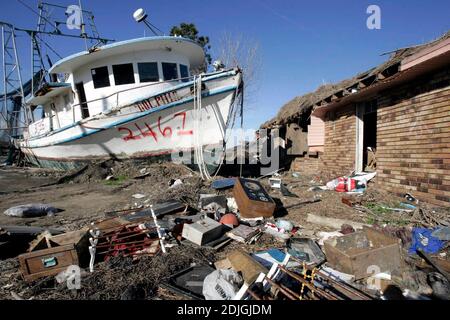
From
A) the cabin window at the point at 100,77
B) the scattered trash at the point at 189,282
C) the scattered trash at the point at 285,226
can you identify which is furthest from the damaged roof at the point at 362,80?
the cabin window at the point at 100,77

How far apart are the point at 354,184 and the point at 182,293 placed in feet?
18.9

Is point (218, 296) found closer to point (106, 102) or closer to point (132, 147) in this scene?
point (132, 147)

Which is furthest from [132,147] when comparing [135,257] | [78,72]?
[135,257]

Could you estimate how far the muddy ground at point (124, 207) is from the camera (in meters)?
2.53

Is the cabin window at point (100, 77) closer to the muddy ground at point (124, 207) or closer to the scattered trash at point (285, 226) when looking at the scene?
the muddy ground at point (124, 207)

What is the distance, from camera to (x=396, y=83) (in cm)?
555

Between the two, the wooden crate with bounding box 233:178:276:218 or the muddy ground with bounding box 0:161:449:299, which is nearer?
the muddy ground with bounding box 0:161:449:299

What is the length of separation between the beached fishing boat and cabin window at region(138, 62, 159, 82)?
0.03 metres

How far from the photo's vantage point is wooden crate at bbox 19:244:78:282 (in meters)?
2.75

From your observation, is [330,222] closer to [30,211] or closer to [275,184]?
[275,184]

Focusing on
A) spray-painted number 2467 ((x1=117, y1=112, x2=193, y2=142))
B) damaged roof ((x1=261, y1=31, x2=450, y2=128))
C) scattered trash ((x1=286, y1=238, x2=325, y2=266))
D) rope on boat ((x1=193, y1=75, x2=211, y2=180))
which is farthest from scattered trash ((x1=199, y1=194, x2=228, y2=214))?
damaged roof ((x1=261, y1=31, x2=450, y2=128))

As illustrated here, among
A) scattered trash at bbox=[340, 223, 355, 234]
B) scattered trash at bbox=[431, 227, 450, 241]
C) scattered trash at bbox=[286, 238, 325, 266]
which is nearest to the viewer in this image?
scattered trash at bbox=[286, 238, 325, 266]

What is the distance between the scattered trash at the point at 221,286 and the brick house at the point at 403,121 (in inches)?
171

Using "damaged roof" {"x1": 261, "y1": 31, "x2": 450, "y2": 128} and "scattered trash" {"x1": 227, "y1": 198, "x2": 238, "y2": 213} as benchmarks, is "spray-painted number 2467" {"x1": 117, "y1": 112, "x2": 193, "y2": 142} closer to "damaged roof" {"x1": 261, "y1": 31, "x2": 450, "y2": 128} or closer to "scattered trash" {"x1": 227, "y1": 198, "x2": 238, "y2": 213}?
"scattered trash" {"x1": 227, "y1": 198, "x2": 238, "y2": 213}
